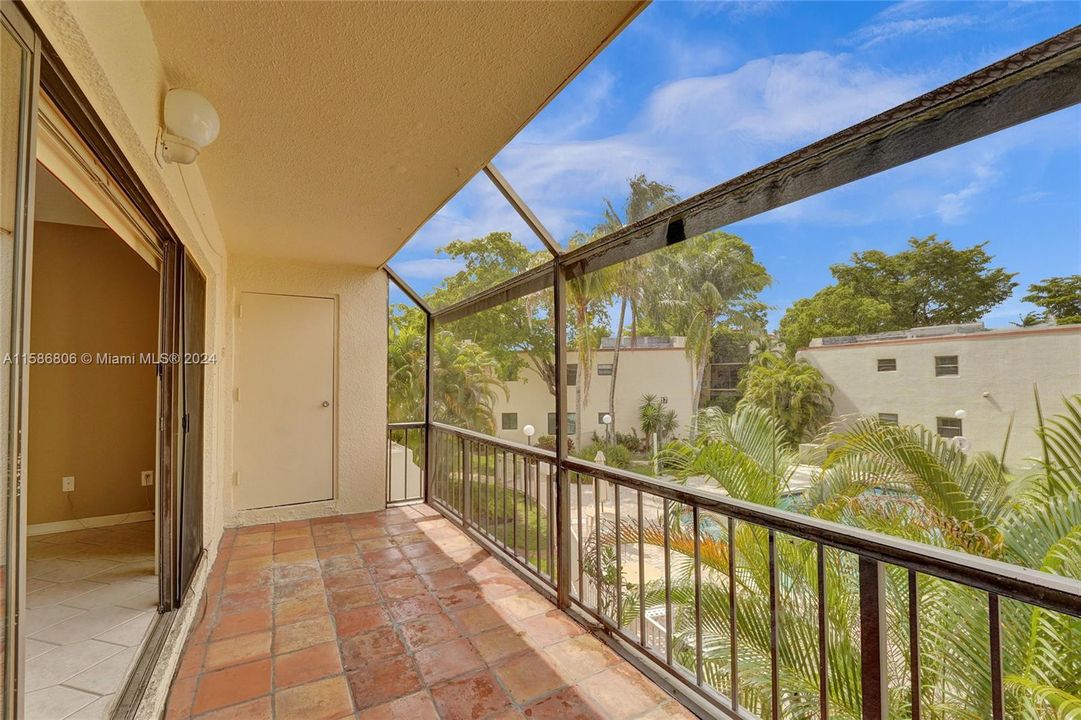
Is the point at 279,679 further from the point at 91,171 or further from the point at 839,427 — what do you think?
the point at 839,427

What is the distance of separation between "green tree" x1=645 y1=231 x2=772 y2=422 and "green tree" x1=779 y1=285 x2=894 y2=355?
104 centimetres

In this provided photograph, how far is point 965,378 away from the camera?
2.45 m

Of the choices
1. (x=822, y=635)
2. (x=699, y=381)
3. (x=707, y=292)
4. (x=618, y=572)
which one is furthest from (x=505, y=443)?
(x=707, y=292)

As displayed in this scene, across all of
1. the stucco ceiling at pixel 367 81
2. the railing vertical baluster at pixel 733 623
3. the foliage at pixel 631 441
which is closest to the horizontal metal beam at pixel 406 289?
the stucco ceiling at pixel 367 81

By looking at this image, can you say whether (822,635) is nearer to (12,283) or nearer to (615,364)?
(12,283)

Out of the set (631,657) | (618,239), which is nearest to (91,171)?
(618,239)

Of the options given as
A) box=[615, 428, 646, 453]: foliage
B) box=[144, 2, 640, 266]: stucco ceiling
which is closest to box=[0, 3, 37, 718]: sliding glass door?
box=[144, 2, 640, 266]: stucco ceiling

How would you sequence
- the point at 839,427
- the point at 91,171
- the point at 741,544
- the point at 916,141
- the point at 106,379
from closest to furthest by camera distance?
1. the point at 916,141
2. the point at 91,171
3. the point at 839,427
4. the point at 741,544
5. the point at 106,379

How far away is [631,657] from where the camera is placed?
1.97 m

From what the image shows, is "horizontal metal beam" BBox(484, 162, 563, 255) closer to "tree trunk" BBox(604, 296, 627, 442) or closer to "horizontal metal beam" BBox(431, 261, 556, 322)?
"horizontal metal beam" BBox(431, 261, 556, 322)

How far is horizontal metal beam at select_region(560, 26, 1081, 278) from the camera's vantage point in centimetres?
89

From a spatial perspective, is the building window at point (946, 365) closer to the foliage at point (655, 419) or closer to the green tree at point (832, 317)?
the green tree at point (832, 317)

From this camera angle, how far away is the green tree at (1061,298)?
165 cm

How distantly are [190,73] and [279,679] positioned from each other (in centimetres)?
229
